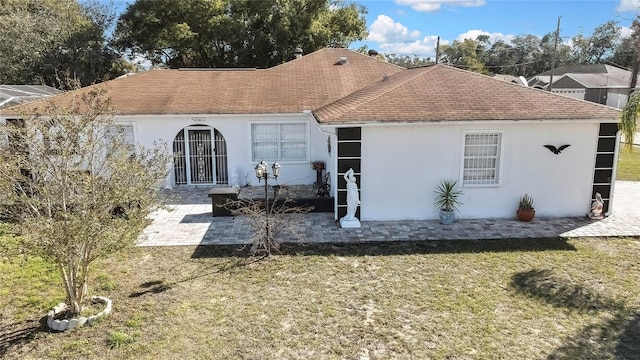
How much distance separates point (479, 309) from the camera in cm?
784

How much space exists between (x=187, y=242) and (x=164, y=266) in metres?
1.59

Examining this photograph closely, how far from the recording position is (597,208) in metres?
13.1

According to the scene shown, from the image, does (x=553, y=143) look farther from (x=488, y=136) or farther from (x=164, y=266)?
(x=164, y=266)

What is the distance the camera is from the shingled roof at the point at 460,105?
12289mm

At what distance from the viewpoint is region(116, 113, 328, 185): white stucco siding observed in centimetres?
1667

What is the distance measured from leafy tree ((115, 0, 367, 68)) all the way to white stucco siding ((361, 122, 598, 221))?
83.5 feet

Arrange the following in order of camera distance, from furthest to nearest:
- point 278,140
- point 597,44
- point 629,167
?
point 597,44 < point 629,167 < point 278,140

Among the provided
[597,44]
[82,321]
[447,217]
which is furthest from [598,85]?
[82,321]

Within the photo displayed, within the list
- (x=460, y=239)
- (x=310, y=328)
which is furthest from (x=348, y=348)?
(x=460, y=239)

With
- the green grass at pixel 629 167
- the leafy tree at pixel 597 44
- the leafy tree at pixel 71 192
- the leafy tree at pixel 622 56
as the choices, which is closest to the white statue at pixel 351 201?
the leafy tree at pixel 71 192

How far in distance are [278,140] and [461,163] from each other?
7.36 metres

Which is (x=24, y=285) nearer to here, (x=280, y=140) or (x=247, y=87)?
(x=280, y=140)

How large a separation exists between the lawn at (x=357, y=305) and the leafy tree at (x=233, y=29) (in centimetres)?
2865

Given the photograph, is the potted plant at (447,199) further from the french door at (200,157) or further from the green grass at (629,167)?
the green grass at (629,167)
